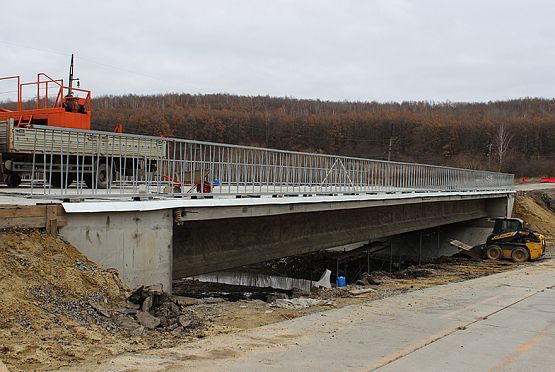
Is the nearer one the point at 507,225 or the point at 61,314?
the point at 61,314

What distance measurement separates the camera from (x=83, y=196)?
28.4 ft

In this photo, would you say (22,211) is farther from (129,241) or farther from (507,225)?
(507,225)

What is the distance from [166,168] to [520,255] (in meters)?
20.3

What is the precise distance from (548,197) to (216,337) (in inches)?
1689

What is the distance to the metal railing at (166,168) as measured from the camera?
31.4ft

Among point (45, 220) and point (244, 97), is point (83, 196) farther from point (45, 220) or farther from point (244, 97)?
point (244, 97)

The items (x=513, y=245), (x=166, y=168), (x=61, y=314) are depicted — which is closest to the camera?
(x=61, y=314)

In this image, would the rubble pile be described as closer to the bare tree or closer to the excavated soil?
the excavated soil

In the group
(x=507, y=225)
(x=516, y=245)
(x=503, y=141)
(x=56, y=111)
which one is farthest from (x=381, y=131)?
(x=56, y=111)

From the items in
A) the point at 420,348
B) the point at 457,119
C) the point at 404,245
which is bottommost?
the point at 404,245

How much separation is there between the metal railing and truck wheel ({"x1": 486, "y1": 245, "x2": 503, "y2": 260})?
32.2ft

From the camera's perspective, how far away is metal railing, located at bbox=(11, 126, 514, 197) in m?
9.57

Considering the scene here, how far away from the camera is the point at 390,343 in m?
7.82

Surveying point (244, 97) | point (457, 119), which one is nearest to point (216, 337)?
point (244, 97)
